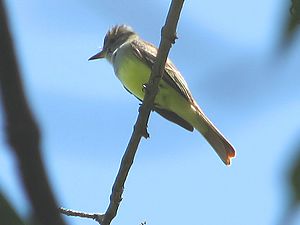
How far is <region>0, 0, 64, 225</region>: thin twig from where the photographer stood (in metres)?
0.45

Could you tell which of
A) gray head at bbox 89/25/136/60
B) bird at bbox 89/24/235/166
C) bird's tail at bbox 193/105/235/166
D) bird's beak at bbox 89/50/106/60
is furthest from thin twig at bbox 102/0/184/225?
bird's beak at bbox 89/50/106/60

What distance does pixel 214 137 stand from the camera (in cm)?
641

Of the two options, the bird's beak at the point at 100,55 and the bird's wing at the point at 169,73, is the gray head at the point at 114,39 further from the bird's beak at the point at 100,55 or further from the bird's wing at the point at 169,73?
the bird's wing at the point at 169,73

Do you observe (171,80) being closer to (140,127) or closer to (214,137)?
(214,137)

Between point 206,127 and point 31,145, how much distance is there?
19.6 feet

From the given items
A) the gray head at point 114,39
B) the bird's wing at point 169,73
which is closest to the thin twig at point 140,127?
the bird's wing at point 169,73

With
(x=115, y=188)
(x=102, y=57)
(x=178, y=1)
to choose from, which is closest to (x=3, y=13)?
(x=178, y=1)

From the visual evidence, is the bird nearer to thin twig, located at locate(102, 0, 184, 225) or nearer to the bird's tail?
the bird's tail

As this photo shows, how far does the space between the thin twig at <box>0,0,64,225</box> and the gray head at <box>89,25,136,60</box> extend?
697 cm

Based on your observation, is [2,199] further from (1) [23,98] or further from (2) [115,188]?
(2) [115,188]

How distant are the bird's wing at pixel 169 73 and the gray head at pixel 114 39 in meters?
0.99

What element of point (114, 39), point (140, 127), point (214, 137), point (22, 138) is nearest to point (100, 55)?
point (114, 39)

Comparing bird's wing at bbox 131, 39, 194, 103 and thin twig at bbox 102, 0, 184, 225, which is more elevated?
bird's wing at bbox 131, 39, 194, 103

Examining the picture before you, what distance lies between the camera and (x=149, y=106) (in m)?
3.66
